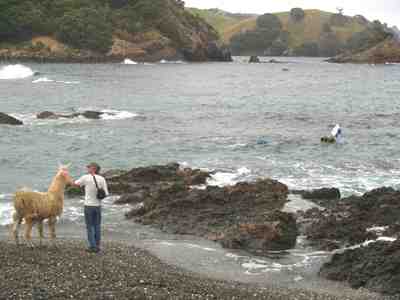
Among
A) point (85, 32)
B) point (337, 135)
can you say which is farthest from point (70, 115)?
point (85, 32)

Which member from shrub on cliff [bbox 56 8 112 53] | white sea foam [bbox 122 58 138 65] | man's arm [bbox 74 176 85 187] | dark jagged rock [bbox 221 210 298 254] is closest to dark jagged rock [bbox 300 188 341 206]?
dark jagged rock [bbox 221 210 298 254]

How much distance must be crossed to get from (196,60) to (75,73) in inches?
2744

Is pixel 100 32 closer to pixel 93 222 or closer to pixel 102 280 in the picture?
pixel 93 222

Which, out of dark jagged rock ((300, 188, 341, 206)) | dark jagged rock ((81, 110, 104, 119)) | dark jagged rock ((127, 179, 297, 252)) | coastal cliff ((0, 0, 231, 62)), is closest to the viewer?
dark jagged rock ((127, 179, 297, 252))

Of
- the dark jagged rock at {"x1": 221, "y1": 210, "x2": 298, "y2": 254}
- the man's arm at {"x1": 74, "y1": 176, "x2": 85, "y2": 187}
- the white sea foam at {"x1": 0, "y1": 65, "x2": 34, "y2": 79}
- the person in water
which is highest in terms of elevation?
the white sea foam at {"x1": 0, "y1": 65, "x2": 34, "y2": 79}

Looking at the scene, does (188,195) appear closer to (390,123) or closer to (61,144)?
(61,144)

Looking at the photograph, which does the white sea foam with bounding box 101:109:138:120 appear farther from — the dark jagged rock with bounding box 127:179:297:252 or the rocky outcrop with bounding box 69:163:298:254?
the dark jagged rock with bounding box 127:179:297:252

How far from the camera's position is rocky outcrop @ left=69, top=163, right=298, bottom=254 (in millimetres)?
23344

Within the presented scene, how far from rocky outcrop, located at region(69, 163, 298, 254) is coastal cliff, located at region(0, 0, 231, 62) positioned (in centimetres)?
12431

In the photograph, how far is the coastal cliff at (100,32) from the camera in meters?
155

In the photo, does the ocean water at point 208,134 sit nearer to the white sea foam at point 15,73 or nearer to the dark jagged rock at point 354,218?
the dark jagged rock at point 354,218

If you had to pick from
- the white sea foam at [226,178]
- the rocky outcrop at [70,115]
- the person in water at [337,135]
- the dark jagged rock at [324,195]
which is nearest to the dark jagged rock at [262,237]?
the dark jagged rock at [324,195]

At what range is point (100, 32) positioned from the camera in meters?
161

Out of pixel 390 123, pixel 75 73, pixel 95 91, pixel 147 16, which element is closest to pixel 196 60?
pixel 147 16
